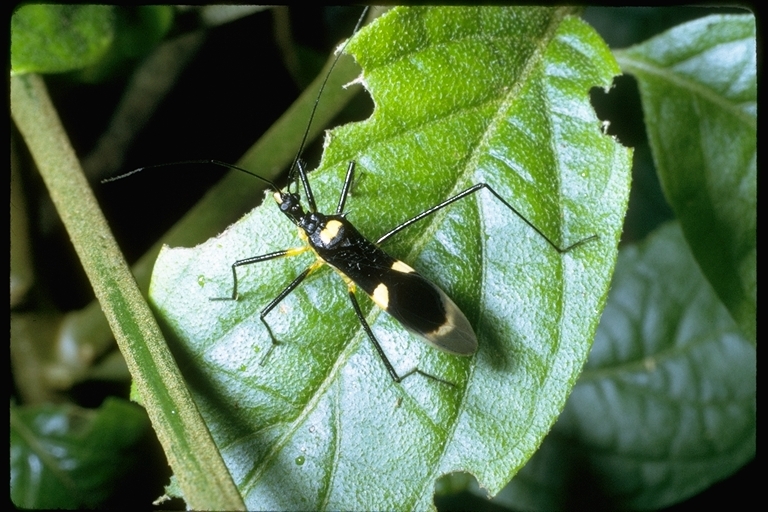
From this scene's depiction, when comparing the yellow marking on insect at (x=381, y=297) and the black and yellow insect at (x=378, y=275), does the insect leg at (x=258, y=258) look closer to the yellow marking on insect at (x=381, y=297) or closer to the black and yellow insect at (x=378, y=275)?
the black and yellow insect at (x=378, y=275)

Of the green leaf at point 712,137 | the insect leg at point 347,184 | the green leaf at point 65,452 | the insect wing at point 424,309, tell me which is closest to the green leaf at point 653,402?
the green leaf at point 712,137

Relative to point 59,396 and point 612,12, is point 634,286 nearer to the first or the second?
point 612,12

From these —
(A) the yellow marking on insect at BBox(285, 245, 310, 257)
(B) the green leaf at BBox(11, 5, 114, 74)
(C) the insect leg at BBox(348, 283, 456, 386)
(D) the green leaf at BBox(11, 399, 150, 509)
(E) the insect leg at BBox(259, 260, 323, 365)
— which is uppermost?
(B) the green leaf at BBox(11, 5, 114, 74)

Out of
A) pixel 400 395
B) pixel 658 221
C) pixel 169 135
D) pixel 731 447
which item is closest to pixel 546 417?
pixel 400 395

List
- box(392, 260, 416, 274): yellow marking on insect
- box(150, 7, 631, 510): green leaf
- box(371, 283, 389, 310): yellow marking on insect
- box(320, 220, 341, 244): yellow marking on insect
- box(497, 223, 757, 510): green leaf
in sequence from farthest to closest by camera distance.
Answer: box(497, 223, 757, 510): green leaf
box(320, 220, 341, 244): yellow marking on insect
box(392, 260, 416, 274): yellow marking on insect
box(371, 283, 389, 310): yellow marking on insect
box(150, 7, 631, 510): green leaf

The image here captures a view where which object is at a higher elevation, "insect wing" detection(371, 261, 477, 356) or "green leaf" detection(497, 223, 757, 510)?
"insect wing" detection(371, 261, 477, 356)

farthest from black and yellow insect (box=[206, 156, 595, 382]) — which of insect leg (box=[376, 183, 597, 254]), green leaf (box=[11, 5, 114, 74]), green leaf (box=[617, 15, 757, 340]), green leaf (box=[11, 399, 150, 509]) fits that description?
green leaf (box=[11, 399, 150, 509])

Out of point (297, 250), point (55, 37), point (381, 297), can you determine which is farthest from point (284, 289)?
point (55, 37)

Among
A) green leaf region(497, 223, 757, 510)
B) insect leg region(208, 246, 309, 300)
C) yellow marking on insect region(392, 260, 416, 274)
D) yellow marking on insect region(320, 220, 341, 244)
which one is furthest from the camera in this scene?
green leaf region(497, 223, 757, 510)

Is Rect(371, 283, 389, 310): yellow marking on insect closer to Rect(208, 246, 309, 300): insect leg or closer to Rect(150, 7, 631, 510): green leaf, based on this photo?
Rect(150, 7, 631, 510): green leaf
